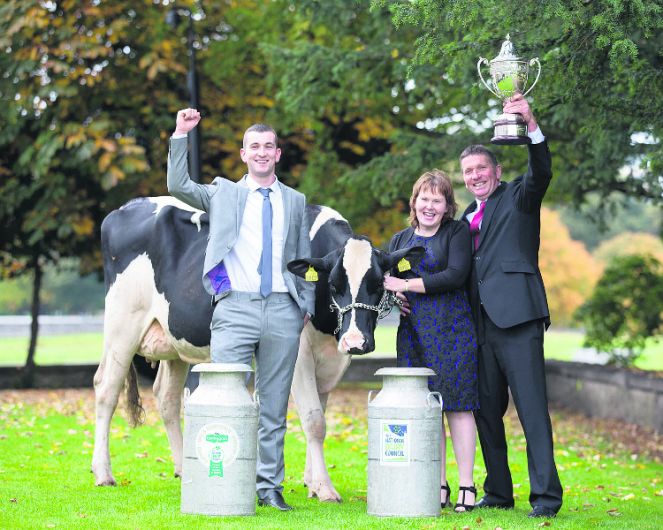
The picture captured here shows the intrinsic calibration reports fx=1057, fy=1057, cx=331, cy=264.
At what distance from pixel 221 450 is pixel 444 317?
166cm

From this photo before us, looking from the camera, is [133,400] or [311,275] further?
[133,400]

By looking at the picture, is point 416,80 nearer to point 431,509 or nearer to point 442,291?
point 442,291

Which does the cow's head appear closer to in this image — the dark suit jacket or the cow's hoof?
the dark suit jacket

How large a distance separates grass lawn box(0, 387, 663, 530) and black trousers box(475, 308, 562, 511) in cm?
28

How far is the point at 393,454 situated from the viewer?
6422mm

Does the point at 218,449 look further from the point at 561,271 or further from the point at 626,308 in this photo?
the point at 561,271

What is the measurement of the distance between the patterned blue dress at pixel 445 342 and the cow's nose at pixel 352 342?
0.55 metres

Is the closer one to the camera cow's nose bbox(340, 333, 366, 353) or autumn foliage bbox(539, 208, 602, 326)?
cow's nose bbox(340, 333, 366, 353)

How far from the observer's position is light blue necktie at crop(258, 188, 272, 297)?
267 inches

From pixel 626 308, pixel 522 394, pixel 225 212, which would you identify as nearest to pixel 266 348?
pixel 225 212

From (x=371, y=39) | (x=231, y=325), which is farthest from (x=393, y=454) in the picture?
(x=371, y=39)

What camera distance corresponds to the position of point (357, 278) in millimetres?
6703

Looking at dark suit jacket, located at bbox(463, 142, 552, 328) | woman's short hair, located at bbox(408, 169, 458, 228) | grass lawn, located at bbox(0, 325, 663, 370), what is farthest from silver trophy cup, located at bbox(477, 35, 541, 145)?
grass lawn, located at bbox(0, 325, 663, 370)

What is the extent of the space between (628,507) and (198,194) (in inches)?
149
